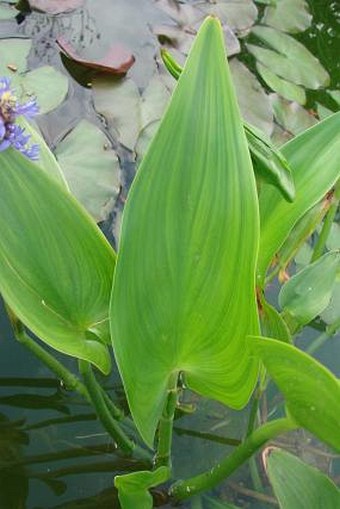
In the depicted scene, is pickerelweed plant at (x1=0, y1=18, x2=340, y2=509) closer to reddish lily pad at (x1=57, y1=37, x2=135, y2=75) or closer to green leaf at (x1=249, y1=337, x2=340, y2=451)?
green leaf at (x1=249, y1=337, x2=340, y2=451)

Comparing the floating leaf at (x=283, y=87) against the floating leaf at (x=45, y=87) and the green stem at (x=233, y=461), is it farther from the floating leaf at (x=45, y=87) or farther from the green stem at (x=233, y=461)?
the green stem at (x=233, y=461)

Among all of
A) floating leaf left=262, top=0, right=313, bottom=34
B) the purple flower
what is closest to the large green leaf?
the purple flower

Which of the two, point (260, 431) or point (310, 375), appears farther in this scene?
point (260, 431)

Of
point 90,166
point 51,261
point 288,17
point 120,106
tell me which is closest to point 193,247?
point 51,261

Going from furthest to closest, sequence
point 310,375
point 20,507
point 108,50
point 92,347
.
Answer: point 108,50 < point 20,507 < point 92,347 < point 310,375

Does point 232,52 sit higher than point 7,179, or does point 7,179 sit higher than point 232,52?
point 7,179

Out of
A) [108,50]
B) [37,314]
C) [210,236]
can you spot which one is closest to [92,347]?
[37,314]

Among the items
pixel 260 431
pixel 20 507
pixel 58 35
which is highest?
pixel 260 431

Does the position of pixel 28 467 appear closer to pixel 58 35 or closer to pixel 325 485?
pixel 325 485
